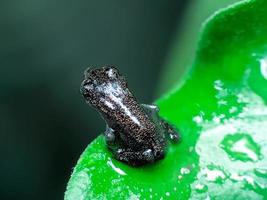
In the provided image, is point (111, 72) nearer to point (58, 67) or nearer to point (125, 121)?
point (125, 121)

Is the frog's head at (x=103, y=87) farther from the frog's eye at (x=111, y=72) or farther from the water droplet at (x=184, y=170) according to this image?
the water droplet at (x=184, y=170)

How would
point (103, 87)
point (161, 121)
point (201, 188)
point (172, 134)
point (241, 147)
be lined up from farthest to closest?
point (103, 87) → point (161, 121) → point (172, 134) → point (241, 147) → point (201, 188)

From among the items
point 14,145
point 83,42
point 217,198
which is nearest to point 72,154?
point 14,145

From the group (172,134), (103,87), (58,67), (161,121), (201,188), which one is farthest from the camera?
(58,67)

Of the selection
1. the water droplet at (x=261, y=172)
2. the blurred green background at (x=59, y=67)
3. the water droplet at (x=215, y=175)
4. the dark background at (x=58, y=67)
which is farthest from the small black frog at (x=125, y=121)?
the dark background at (x=58, y=67)

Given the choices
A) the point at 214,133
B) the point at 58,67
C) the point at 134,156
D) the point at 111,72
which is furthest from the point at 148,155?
the point at 58,67

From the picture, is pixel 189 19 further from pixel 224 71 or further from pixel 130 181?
pixel 130 181

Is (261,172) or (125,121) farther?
(125,121)

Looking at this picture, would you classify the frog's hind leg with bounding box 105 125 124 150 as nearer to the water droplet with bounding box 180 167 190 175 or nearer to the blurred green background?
the water droplet with bounding box 180 167 190 175
